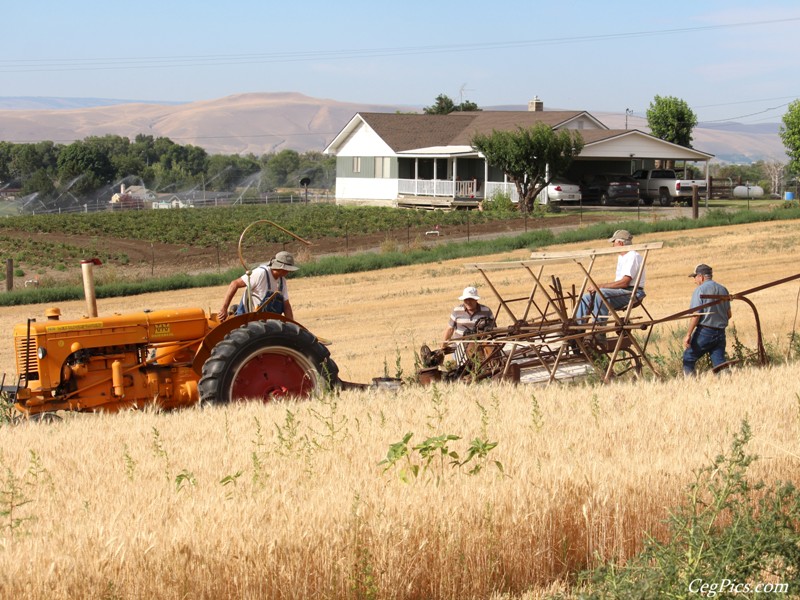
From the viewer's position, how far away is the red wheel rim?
33.4 feet

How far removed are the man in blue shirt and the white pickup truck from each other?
37683mm

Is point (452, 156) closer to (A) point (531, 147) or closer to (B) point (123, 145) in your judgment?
(A) point (531, 147)

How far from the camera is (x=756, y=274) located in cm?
2336

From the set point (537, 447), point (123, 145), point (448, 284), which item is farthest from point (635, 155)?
point (123, 145)

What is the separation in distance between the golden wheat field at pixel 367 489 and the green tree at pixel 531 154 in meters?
33.3

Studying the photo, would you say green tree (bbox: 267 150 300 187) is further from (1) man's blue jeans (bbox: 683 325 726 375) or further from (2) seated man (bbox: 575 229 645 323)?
(1) man's blue jeans (bbox: 683 325 726 375)

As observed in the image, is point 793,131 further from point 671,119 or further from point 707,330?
point 707,330

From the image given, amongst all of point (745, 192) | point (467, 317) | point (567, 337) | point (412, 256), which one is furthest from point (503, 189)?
point (567, 337)

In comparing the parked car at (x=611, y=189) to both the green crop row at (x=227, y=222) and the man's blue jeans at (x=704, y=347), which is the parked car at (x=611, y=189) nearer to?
the green crop row at (x=227, y=222)

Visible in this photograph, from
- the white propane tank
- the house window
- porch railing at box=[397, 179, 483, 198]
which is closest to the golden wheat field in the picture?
porch railing at box=[397, 179, 483, 198]

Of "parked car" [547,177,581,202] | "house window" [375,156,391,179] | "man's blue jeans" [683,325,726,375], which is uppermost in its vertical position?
"house window" [375,156,391,179]

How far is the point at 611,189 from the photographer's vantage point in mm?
46875

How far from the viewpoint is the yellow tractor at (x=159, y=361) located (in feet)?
32.7

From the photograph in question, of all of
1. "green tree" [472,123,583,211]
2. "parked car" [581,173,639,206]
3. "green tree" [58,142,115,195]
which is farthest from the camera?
"green tree" [58,142,115,195]
